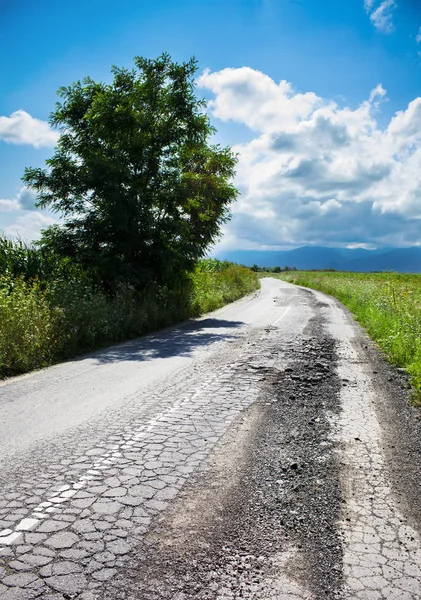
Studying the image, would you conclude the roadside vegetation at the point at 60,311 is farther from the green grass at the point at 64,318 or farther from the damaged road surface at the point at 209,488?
the damaged road surface at the point at 209,488

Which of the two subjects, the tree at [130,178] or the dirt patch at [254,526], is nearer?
the dirt patch at [254,526]

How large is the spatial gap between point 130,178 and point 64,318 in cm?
654

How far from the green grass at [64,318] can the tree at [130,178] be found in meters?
1.17

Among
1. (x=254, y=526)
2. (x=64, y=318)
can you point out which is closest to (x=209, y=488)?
(x=254, y=526)

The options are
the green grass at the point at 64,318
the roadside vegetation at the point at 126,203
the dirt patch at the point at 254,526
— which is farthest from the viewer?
the roadside vegetation at the point at 126,203

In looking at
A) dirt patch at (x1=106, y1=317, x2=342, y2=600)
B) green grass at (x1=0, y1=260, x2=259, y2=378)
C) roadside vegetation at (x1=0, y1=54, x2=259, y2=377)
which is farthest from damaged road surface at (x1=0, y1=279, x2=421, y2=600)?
roadside vegetation at (x1=0, y1=54, x2=259, y2=377)

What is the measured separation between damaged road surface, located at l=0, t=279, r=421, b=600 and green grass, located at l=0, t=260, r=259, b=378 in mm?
1481

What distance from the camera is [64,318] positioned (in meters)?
10.6

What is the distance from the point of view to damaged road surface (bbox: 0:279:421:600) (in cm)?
272

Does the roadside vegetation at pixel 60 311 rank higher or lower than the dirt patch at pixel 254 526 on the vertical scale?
higher

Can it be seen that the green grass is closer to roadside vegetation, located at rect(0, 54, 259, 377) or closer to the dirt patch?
roadside vegetation, located at rect(0, 54, 259, 377)

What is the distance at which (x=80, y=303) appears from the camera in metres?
11.5

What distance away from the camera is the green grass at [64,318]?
910 cm

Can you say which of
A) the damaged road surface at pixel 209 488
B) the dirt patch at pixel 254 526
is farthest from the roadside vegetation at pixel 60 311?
the dirt patch at pixel 254 526
